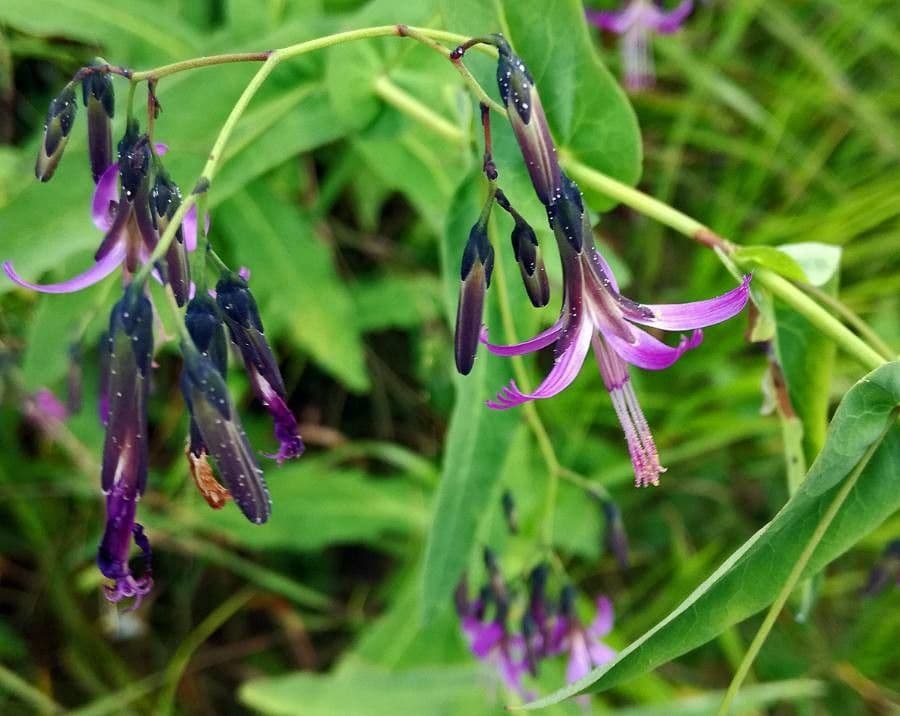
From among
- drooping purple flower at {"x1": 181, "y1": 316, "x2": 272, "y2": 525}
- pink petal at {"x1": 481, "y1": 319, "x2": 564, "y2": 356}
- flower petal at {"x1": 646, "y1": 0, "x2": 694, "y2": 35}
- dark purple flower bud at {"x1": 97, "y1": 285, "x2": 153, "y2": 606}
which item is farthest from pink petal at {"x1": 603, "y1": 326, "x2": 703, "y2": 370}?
flower petal at {"x1": 646, "y1": 0, "x2": 694, "y2": 35}

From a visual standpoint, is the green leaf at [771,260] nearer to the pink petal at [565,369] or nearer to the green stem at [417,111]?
the pink petal at [565,369]

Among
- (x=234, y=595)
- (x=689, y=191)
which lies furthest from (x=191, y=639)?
(x=689, y=191)

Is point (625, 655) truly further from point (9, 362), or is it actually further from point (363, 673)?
point (9, 362)

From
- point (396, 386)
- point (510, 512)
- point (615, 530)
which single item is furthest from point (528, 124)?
point (396, 386)

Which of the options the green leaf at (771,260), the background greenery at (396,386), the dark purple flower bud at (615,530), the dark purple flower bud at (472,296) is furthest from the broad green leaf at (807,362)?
the dark purple flower bud at (472,296)

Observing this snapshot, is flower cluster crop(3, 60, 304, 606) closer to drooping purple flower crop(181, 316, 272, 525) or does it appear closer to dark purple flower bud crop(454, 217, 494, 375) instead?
→ drooping purple flower crop(181, 316, 272, 525)
